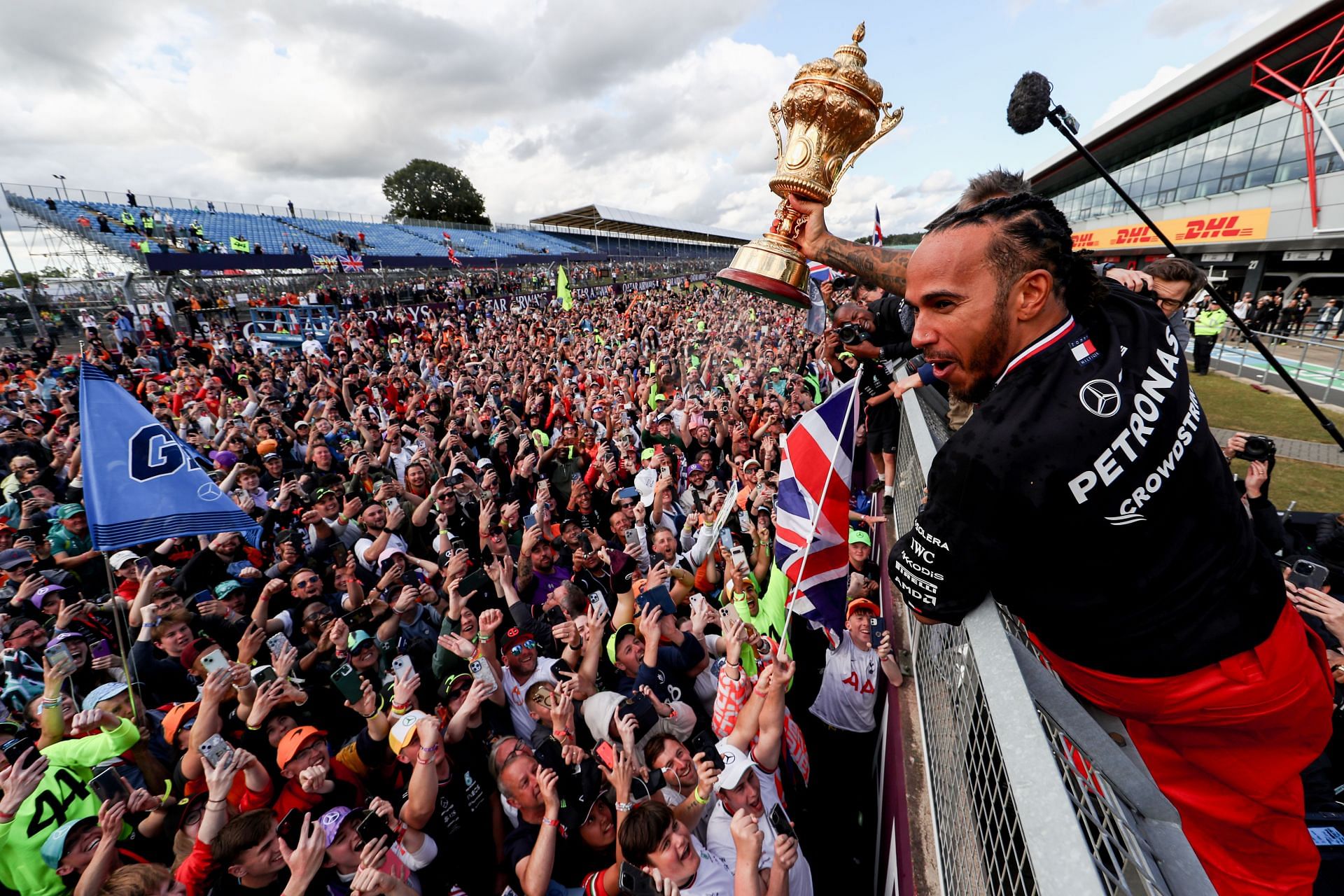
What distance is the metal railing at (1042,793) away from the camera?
994mm

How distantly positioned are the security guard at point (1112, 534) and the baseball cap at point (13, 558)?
8.07 metres

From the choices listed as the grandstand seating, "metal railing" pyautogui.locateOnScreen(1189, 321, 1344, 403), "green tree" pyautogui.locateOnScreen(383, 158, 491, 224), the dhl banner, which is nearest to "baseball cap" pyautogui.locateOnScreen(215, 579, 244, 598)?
"metal railing" pyautogui.locateOnScreen(1189, 321, 1344, 403)

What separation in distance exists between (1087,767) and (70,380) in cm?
1816

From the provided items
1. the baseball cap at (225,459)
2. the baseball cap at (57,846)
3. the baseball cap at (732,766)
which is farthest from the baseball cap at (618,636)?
the baseball cap at (225,459)

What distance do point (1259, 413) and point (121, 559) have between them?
17685 mm

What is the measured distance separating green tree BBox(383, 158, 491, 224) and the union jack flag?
78.0m

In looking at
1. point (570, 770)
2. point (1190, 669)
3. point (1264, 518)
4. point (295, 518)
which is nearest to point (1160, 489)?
point (1190, 669)

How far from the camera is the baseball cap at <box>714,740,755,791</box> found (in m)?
2.81

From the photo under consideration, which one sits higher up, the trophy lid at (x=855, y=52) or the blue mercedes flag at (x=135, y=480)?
the trophy lid at (x=855, y=52)

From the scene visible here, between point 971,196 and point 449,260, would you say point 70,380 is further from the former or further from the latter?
point 449,260

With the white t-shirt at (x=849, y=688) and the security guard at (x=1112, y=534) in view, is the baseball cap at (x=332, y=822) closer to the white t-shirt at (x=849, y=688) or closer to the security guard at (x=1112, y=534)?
the white t-shirt at (x=849, y=688)

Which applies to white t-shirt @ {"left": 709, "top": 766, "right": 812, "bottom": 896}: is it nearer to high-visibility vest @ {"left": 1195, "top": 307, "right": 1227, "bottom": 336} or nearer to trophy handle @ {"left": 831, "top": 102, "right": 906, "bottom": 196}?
trophy handle @ {"left": 831, "top": 102, "right": 906, "bottom": 196}

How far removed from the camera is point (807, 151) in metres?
2.55

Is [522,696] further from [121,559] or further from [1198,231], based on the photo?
[1198,231]
